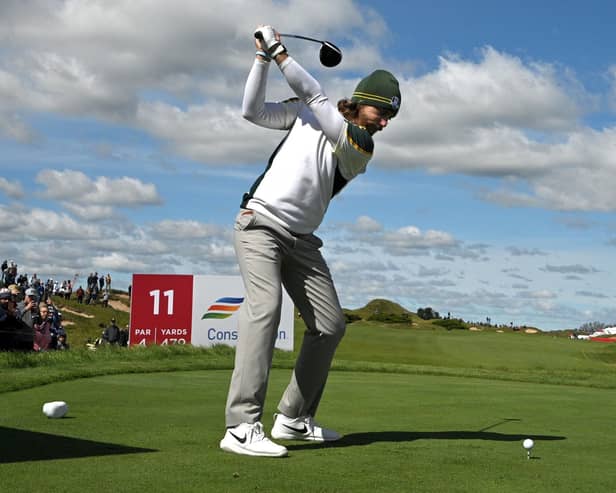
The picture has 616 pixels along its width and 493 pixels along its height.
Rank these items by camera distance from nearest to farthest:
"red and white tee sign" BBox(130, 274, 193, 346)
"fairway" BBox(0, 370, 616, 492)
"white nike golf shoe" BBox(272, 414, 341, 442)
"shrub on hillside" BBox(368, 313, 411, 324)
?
"fairway" BBox(0, 370, 616, 492) → "white nike golf shoe" BBox(272, 414, 341, 442) → "red and white tee sign" BBox(130, 274, 193, 346) → "shrub on hillside" BBox(368, 313, 411, 324)

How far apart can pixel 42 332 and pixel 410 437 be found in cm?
1574

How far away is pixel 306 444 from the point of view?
505cm

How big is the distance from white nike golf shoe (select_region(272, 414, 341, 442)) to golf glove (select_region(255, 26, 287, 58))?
2.37 metres

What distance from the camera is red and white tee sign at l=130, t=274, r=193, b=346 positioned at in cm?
2442

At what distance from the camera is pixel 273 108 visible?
506 centimetres

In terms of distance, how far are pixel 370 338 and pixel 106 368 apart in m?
20.0

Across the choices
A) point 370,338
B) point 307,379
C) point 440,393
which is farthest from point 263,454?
point 370,338

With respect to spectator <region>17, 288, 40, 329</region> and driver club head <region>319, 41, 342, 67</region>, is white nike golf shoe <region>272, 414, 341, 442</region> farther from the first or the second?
spectator <region>17, 288, 40, 329</region>

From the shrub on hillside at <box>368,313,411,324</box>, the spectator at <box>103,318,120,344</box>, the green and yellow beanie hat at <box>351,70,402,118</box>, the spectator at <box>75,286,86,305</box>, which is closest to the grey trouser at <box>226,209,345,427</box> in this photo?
the green and yellow beanie hat at <box>351,70,402,118</box>

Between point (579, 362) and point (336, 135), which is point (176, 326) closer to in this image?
point (579, 362)

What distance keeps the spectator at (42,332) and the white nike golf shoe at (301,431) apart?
14.6 meters

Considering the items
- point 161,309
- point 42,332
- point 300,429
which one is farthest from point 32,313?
point 300,429

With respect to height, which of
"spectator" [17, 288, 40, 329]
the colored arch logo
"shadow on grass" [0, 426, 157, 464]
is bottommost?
"shadow on grass" [0, 426, 157, 464]

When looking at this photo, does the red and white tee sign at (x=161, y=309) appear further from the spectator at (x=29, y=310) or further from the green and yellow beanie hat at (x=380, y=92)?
the green and yellow beanie hat at (x=380, y=92)
